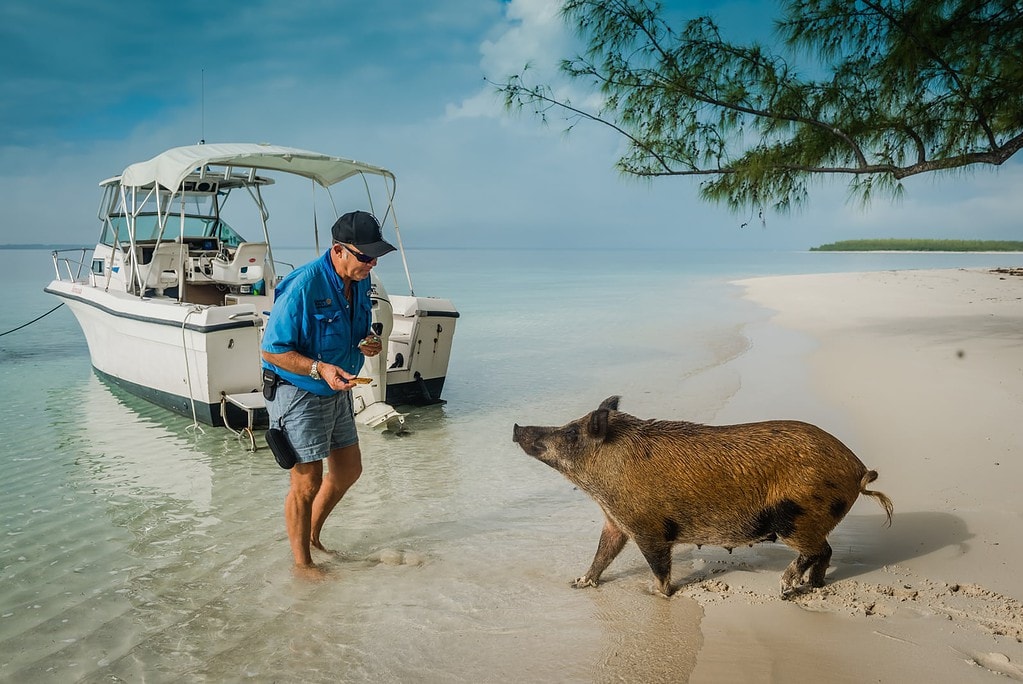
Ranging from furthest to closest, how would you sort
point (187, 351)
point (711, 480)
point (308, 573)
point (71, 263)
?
point (71, 263)
point (187, 351)
point (308, 573)
point (711, 480)

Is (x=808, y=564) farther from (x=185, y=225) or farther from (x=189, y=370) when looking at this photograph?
(x=185, y=225)

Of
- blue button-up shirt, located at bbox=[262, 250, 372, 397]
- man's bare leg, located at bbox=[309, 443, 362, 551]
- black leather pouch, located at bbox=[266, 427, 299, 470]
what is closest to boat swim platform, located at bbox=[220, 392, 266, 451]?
man's bare leg, located at bbox=[309, 443, 362, 551]

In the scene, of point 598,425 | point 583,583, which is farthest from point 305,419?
point 583,583

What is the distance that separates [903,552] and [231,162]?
733cm

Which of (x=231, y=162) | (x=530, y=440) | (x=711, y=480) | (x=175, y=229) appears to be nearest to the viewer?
(x=711, y=480)

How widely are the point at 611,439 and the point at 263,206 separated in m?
8.93

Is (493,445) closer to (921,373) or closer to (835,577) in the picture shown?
(835,577)

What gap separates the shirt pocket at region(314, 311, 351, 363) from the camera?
392 centimetres

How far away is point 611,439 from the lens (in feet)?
12.3

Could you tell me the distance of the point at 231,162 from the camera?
8.38 metres

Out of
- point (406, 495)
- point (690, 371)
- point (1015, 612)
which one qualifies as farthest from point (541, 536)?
point (690, 371)

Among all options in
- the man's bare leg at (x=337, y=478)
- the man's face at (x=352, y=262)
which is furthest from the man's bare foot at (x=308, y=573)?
the man's face at (x=352, y=262)

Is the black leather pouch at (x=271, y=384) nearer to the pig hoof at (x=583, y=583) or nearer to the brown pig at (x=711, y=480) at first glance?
the brown pig at (x=711, y=480)

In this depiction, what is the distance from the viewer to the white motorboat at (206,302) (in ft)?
25.6
